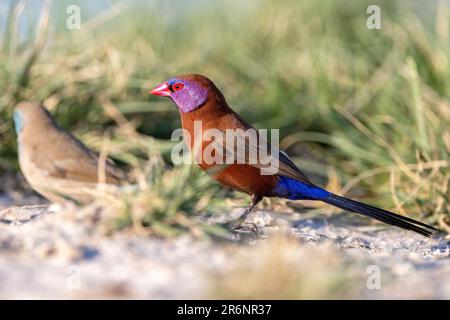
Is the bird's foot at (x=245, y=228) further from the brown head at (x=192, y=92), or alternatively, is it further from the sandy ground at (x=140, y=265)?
the brown head at (x=192, y=92)

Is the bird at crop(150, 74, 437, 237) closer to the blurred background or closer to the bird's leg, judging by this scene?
the bird's leg

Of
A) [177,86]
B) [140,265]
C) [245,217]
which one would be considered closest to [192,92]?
[177,86]

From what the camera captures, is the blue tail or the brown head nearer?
the blue tail

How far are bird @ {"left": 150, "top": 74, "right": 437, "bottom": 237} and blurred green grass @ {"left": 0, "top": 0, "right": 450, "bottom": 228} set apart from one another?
59 centimetres

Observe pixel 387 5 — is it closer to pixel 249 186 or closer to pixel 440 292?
pixel 249 186

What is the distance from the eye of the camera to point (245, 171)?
13.4 ft

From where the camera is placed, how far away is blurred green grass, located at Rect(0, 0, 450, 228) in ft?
16.5

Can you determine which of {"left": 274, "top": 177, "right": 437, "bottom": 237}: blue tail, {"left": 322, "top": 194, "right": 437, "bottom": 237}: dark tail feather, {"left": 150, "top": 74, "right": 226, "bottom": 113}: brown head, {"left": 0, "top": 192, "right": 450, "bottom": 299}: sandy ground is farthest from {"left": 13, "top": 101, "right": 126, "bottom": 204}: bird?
{"left": 322, "top": 194, "right": 437, "bottom": 237}: dark tail feather

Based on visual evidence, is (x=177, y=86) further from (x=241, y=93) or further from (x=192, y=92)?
(x=241, y=93)

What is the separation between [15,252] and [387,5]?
509cm

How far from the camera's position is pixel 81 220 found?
324 centimetres

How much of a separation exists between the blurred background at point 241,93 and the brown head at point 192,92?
1.20ft

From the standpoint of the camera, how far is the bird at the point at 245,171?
4.08 metres

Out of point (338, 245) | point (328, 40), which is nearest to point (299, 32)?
point (328, 40)
